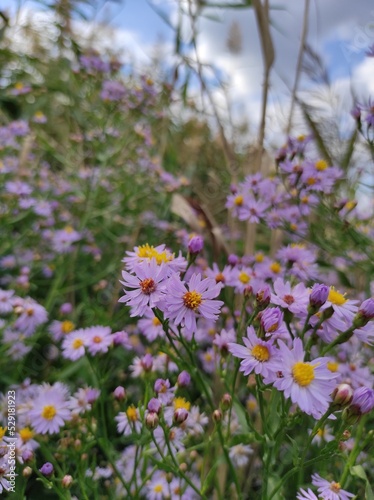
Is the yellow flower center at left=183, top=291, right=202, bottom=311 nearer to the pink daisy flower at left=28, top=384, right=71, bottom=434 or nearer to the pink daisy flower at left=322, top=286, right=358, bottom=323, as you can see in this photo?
the pink daisy flower at left=322, top=286, right=358, bottom=323

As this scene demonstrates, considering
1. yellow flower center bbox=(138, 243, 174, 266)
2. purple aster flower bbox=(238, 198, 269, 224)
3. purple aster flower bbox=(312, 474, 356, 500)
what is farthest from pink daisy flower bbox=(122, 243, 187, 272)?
purple aster flower bbox=(238, 198, 269, 224)

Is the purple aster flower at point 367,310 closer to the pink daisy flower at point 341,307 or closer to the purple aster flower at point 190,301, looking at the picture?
the pink daisy flower at point 341,307

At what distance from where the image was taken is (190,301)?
556mm

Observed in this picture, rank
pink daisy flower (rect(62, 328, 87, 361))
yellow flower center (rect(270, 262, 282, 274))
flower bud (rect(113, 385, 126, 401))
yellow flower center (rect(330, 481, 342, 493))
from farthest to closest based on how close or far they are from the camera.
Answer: yellow flower center (rect(270, 262, 282, 274)) < pink daisy flower (rect(62, 328, 87, 361)) < flower bud (rect(113, 385, 126, 401)) < yellow flower center (rect(330, 481, 342, 493))

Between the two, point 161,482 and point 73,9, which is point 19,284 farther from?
point 73,9

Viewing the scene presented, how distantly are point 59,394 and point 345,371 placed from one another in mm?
522

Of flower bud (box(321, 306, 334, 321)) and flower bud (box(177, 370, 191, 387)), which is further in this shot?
flower bud (box(177, 370, 191, 387))

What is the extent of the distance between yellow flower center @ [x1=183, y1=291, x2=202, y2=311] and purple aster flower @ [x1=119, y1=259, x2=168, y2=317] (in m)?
0.03

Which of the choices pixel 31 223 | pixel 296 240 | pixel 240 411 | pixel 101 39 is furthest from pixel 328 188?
pixel 101 39

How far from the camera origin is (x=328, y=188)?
1.05 meters

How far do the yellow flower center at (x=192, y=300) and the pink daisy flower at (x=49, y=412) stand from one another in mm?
348

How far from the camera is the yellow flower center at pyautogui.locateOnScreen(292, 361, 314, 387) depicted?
0.52 meters

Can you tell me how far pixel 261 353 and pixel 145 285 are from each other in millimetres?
151

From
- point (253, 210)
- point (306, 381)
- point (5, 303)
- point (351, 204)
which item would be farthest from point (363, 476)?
point (5, 303)
